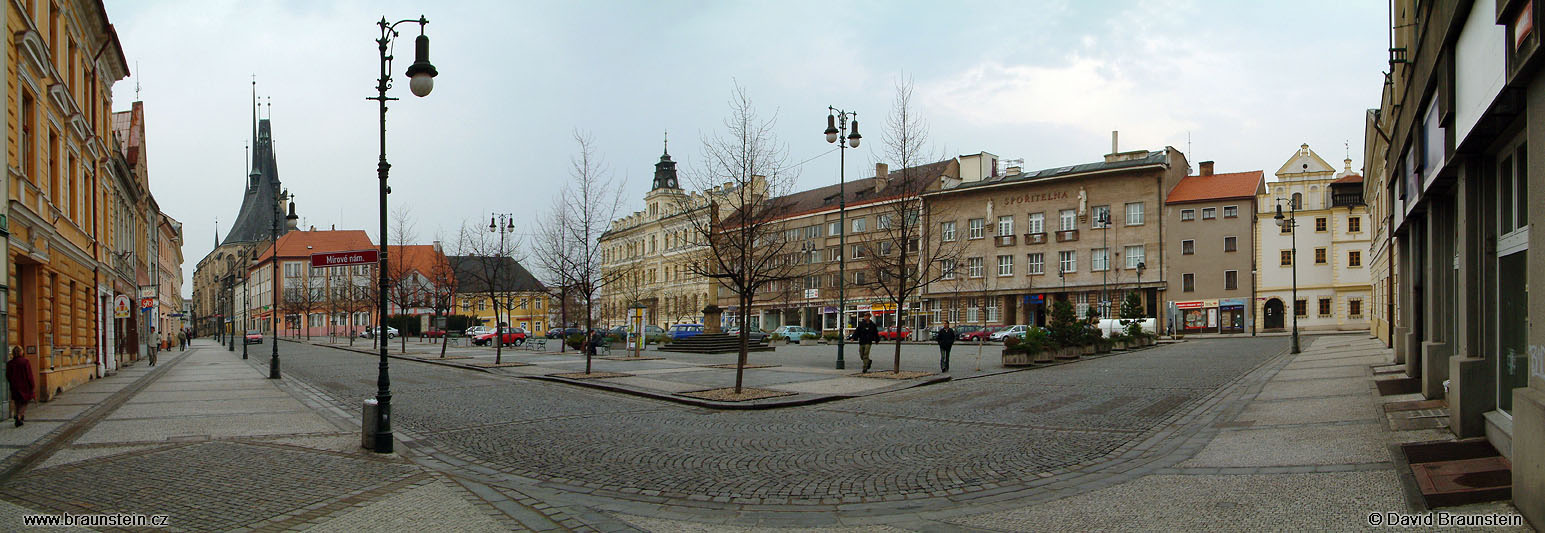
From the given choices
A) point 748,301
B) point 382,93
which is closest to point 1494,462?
A: point 382,93

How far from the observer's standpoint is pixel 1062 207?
67375 mm

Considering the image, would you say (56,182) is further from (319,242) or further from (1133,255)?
(319,242)

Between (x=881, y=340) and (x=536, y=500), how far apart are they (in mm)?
53202

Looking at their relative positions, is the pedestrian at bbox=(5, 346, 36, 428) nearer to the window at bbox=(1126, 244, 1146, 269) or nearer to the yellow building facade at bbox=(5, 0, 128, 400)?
the yellow building facade at bbox=(5, 0, 128, 400)

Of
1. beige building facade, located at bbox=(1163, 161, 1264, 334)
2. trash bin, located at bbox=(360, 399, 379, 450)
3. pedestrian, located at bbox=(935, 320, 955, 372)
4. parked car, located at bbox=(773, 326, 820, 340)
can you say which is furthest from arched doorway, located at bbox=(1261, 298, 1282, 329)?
trash bin, located at bbox=(360, 399, 379, 450)

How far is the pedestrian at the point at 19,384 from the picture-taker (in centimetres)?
1330

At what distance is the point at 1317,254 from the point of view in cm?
6612

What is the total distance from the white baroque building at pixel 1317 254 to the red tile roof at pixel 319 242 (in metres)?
95.4

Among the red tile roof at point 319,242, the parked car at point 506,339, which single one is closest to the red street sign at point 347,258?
the parked car at point 506,339

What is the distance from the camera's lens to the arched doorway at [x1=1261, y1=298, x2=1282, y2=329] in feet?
212

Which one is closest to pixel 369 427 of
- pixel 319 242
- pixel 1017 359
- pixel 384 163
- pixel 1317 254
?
pixel 384 163

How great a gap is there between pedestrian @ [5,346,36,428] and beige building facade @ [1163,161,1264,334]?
2483 inches

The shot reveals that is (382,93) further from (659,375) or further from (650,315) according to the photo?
(650,315)

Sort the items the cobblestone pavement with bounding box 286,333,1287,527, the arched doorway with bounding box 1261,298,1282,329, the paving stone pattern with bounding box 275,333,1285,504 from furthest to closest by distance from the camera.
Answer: the arched doorway with bounding box 1261,298,1282,329
the paving stone pattern with bounding box 275,333,1285,504
the cobblestone pavement with bounding box 286,333,1287,527
